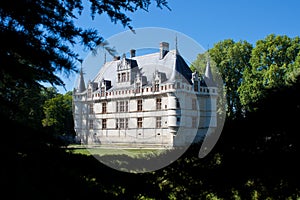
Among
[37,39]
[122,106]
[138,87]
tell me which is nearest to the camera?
[37,39]

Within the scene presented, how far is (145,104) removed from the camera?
17.7 m

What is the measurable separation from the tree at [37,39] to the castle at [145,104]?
544 inches

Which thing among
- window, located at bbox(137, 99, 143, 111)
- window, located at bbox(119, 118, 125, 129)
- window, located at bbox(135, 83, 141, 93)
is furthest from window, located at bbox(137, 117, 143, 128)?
window, located at bbox(135, 83, 141, 93)

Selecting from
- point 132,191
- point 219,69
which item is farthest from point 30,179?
point 219,69

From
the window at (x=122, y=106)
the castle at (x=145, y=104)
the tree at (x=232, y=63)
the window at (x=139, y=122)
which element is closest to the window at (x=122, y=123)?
the castle at (x=145, y=104)

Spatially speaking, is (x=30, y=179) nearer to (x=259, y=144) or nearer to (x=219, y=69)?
(x=259, y=144)

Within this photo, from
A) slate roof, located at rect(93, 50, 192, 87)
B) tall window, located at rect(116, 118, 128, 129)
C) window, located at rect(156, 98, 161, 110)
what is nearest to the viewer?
slate roof, located at rect(93, 50, 192, 87)

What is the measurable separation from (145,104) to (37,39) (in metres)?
15.5

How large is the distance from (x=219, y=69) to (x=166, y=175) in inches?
1053

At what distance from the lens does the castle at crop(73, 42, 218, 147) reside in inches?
→ 665

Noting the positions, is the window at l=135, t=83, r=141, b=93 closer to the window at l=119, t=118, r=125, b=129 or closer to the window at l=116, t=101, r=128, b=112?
the window at l=116, t=101, r=128, b=112

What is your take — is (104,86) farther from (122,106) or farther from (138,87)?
(122,106)

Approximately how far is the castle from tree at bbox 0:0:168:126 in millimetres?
13814

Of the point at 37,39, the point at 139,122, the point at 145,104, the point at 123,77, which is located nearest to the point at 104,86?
the point at 123,77
